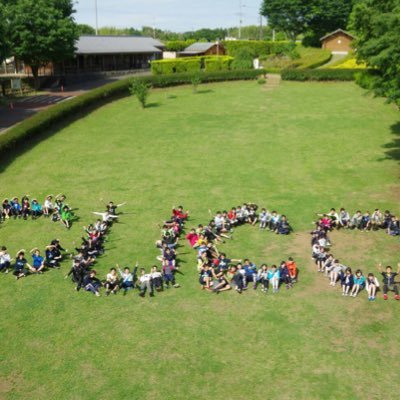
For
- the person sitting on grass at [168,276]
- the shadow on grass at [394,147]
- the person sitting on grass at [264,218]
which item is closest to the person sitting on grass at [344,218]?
the person sitting on grass at [264,218]

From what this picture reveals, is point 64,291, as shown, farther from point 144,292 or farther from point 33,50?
point 33,50

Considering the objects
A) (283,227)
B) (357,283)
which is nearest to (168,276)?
(283,227)

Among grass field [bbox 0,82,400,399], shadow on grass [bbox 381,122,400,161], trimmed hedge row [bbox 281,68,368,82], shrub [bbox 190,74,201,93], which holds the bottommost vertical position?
grass field [bbox 0,82,400,399]

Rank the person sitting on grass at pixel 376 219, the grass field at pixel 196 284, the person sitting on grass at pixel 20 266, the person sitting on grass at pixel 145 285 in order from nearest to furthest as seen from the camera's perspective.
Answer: the grass field at pixel 196 284 → the person sitting on grass at pixel 145 285 → the person sitting on grass at pixel 20 266 → the person sitting on grass at pixel 376 219

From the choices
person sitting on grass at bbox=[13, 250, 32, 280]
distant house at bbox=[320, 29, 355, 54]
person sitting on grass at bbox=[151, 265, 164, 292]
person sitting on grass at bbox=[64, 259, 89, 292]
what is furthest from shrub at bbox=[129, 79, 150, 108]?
distant house at bbox=[320, 29, 355, 54]

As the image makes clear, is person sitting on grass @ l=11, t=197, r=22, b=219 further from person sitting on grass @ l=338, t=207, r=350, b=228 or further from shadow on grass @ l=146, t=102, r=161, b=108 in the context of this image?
shadow on grass @ l=146, t=102, r=161, b=108

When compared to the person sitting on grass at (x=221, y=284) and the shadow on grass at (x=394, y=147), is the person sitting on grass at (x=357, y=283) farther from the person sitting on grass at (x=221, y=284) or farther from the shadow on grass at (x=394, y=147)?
the shadow on grass at (x=394, y=147)
